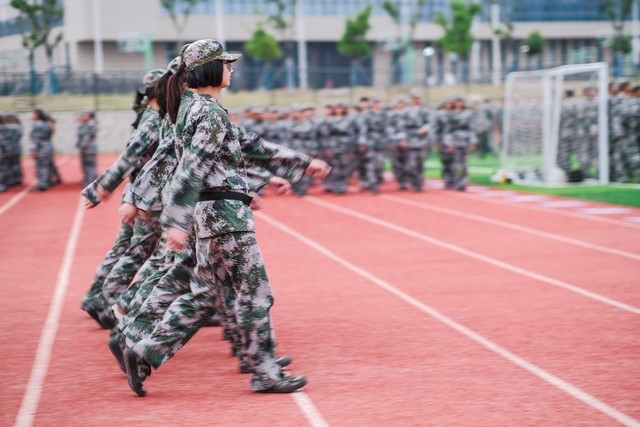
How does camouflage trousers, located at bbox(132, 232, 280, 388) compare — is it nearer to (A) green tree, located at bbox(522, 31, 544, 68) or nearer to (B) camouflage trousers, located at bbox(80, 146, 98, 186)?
(B) camouflage trousers, located at bbox(80, 146, 98, 186)

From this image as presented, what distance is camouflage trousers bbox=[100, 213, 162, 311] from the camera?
8.16 metres

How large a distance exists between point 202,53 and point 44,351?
9.68ft

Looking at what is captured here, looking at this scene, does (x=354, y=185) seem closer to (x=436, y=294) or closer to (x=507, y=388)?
(x=436, y=294)

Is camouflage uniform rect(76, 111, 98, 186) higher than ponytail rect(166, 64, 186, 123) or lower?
lower

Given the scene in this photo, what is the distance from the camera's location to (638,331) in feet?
26.5

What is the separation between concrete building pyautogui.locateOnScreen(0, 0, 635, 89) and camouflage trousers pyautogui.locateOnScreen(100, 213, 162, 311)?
134ft

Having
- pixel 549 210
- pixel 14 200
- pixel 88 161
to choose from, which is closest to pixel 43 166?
pixel 88 161

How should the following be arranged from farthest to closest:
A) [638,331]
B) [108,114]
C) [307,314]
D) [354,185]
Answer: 1. [108,114]
2. [354,185]
3. [307,314]
4. [638,331]

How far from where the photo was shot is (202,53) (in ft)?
20.1

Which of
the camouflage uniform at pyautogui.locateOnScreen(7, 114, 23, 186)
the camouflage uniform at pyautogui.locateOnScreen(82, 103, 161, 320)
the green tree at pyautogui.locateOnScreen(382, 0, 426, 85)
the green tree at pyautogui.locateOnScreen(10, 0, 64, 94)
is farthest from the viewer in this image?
the green tree at pyautogui.locateOnScreen(382, 0, 426, 85)

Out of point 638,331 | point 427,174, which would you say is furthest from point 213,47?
point 427,174

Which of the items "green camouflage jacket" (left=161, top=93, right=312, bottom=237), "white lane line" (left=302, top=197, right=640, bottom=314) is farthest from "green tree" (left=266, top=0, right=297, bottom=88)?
"green camouflage jacket" (left=161, top=93, right=312, bottom=237)

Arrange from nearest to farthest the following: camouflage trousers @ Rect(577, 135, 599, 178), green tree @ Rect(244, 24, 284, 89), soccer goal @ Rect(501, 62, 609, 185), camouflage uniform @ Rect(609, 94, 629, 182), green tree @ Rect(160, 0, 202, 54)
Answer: camouflage uniform @ Rect(609, 94, 629, 182) → soccer goal @ Rect(501, 62, 609, 185) → camouflage trousers @ Rect(577, 135, 599, 178) → green tree @ Rect(244, 24, 284, 89) → green tree @ Rect(160, 0, 202, 54)

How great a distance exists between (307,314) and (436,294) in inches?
57.1
